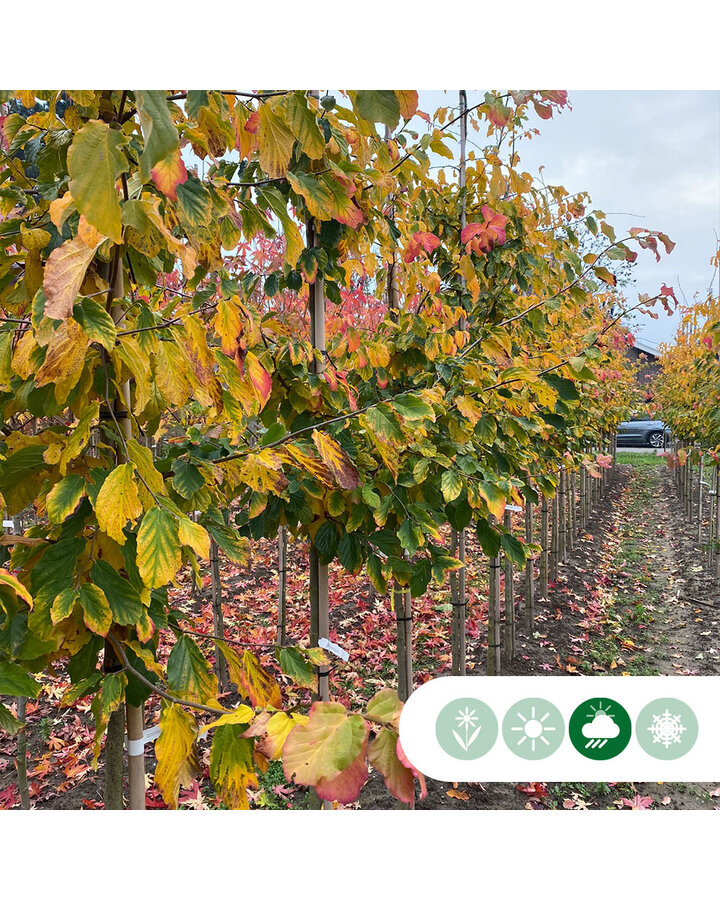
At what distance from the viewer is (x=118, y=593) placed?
34.0 inches

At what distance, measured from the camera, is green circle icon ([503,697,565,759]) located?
35.1 inches

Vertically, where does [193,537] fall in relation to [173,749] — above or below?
above

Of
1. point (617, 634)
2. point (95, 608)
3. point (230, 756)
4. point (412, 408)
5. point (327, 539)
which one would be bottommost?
point (617, 634)

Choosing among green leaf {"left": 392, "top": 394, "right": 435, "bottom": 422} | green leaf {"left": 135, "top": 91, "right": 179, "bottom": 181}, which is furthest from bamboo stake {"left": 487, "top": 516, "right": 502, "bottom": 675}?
green leaf {"left": 135, "top": 91, "right": 179, "bottom": 181}

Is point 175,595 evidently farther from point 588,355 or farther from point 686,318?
point 686,318

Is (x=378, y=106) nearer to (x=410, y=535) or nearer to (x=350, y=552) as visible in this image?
(x=410, y=535)

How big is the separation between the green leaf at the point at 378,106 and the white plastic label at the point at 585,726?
73 centimetres

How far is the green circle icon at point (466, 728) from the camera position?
0.84 meters

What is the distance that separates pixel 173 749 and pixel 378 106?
82 cm

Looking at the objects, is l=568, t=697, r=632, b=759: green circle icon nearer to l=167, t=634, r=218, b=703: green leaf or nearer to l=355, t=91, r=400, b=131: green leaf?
l=167, t=634, r=218, b=703: green leaf

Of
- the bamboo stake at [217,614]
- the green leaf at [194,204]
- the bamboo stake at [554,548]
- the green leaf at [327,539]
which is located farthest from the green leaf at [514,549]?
the bamboo stake at [554,548]

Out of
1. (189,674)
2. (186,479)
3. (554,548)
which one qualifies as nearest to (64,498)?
(186,479)

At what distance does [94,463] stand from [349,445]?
58cm

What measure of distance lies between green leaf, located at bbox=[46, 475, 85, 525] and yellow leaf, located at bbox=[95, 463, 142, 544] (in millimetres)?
Answer: 76
